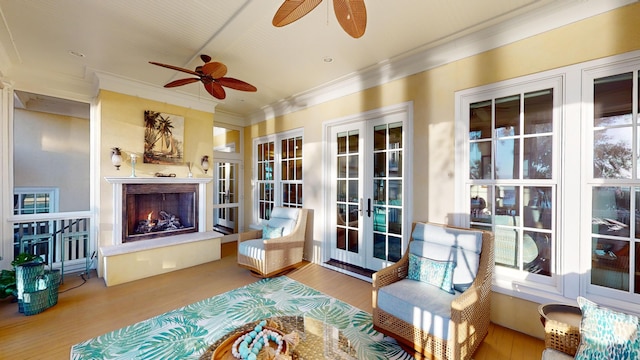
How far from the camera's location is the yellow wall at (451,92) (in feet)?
6.72

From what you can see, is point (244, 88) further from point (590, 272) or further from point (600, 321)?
point (590, 272)

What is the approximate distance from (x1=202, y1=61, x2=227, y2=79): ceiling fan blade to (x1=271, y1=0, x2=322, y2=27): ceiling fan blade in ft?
3.64

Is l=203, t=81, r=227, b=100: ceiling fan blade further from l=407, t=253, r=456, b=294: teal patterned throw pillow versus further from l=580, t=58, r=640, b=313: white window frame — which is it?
l=580, t=58, r=640, b=313: white window frame

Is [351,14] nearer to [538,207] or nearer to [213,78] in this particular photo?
[213,78]

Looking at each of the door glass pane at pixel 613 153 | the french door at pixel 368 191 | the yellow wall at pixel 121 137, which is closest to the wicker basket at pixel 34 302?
the yellow wall at pixel 121 137

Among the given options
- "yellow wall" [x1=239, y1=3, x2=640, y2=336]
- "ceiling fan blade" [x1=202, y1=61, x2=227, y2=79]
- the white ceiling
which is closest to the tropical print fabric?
"yellow wall" [x1=239, y1=3, x2=640, y2=336]

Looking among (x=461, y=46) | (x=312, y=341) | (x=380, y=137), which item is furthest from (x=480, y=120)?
(x=312, y=341)

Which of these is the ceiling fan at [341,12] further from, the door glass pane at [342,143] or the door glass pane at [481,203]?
the door glass pane at [342,143]

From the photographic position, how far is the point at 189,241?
4.11 meters

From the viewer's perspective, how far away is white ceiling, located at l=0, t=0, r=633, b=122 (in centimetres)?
223

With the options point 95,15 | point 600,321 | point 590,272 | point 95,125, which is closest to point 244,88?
point 95,15

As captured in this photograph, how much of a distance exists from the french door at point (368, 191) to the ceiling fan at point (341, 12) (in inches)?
72.2

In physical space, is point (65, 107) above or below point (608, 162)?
above

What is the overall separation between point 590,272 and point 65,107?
6836mm
